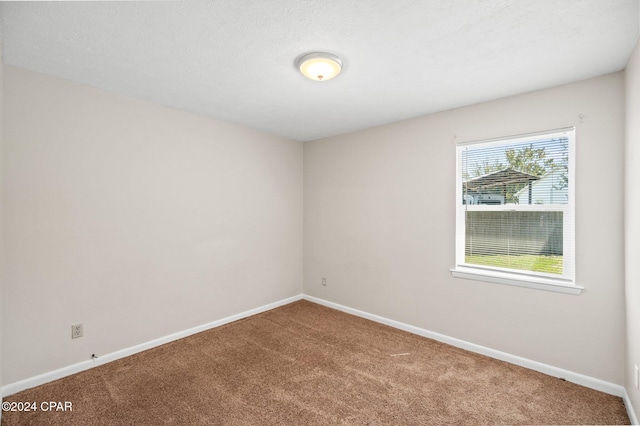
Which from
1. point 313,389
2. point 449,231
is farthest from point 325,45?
point 313,389

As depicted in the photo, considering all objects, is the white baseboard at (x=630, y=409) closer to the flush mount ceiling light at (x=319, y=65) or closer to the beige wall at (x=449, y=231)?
the beige wall at (x=449, y=231)

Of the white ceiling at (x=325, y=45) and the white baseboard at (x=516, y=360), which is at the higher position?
the white ceiling at (x=325, y=45)

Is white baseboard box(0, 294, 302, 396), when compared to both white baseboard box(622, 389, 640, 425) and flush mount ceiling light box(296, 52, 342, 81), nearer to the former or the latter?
flush mount ceiling light box(296, 52, 342, 81)

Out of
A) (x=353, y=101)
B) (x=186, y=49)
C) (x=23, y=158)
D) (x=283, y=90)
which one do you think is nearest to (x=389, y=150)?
(x=353, y=101)

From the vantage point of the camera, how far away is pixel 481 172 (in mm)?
3045

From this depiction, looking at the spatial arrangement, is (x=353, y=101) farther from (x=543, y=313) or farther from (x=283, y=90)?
(x=543, y=313)

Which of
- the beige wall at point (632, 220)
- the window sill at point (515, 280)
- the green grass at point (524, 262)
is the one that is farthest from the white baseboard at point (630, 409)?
the green grass at point (524, 262)

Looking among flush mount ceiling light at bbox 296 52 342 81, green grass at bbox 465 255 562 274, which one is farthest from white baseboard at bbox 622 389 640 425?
flush mount ceiling light at bbox 296 52 342 81

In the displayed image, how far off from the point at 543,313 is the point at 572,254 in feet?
1.85

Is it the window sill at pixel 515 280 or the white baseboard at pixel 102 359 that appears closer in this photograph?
the white baseboard at pixel 102 359

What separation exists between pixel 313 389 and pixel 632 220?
8.37 feet

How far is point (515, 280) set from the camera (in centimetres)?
274

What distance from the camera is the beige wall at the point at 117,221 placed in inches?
91.2

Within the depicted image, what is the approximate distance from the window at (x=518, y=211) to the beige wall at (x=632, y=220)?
37 centimetres
